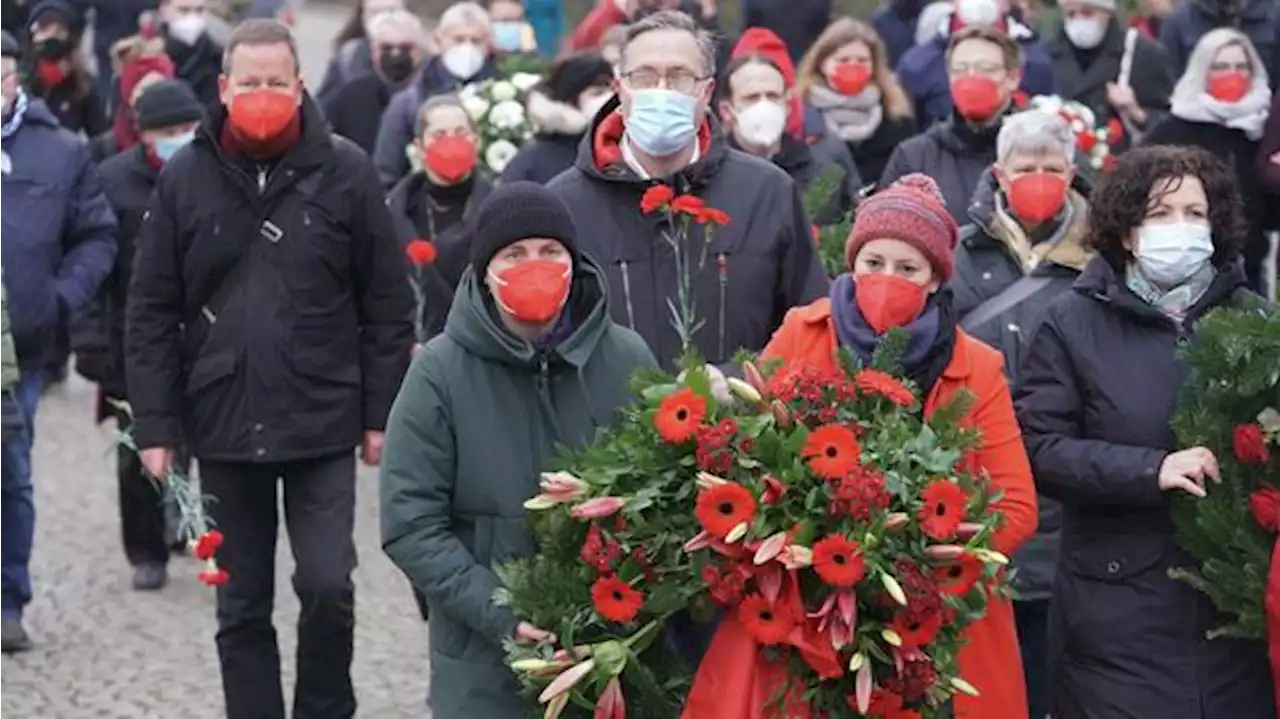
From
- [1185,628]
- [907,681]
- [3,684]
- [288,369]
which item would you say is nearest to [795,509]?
[907,681]

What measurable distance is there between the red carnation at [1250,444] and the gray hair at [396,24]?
9.23 metres

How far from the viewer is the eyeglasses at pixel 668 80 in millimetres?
6789

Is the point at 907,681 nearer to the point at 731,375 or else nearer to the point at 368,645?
the point at 731,375

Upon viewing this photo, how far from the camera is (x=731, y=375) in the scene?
20.6 feet

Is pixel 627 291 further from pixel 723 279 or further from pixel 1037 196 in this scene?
pixel 1037 196

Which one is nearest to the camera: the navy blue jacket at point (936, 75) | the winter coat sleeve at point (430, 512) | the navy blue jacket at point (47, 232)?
the winter coat sleeve at point (430, 512)

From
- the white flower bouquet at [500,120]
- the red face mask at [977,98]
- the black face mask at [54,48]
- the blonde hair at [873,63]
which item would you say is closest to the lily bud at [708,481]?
the red face mask at [977,98]

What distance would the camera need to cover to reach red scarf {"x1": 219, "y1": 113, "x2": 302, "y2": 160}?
737 centimetres

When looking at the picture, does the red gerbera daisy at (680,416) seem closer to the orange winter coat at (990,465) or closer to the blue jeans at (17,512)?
the orange winter coat at (990,465)

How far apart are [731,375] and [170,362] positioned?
195cm

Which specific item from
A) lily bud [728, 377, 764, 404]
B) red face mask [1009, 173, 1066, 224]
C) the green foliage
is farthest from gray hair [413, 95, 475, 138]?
lily bud [728, 377, 764, 404]

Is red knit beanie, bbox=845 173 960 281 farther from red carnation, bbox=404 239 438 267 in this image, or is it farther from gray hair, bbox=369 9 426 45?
gray hair, bbox=369 9 426 45

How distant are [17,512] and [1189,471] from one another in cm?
467

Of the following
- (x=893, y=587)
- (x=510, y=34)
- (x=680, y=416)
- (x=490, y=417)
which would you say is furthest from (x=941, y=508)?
(x=510, y=34)
